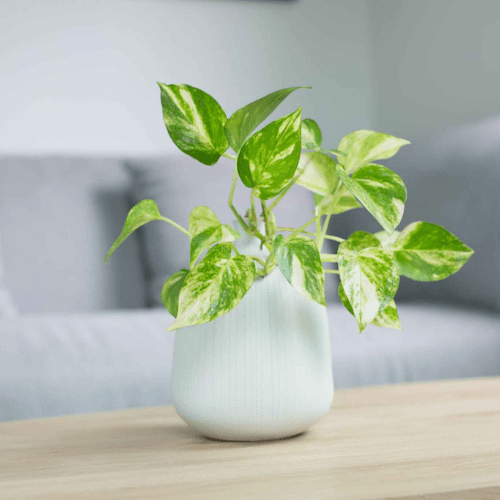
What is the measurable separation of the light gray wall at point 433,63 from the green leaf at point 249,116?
5.60 ft

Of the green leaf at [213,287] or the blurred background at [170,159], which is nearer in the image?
the green leaf at [213,287]

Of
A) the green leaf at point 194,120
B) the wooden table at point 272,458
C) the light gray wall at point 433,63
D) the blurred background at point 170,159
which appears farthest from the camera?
the light gray wall at point 433,63

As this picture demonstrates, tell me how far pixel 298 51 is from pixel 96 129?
84cm

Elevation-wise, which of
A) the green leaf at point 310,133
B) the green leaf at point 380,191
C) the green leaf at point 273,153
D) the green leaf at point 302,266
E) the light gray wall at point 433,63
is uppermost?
the light gray wall at point 433,63

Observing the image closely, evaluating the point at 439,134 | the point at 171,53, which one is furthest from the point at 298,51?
the point at 439,134

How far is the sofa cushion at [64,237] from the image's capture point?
1.66m

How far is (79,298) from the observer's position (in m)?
1.68

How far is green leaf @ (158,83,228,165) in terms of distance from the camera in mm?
543

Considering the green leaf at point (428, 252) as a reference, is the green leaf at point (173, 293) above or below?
below

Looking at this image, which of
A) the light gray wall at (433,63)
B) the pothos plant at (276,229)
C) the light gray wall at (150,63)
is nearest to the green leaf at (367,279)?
the pothos plant at (276,229)

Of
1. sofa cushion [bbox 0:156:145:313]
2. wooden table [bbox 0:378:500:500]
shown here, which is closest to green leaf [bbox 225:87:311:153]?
wooden table [bbox 0:378:500:500]

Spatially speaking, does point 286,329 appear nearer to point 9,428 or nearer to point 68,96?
point 9,428

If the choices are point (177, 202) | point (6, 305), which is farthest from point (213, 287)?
point (177, 202)

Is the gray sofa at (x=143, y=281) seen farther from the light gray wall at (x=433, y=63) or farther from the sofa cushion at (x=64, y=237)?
the light gray wall at (x=433, y=63)
